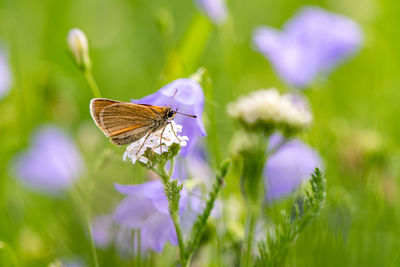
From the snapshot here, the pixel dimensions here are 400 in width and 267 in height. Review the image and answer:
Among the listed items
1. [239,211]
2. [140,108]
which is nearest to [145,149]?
[140,108]

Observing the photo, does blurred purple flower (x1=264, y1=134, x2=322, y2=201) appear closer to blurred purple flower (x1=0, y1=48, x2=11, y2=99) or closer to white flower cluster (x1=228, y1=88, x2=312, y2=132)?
white flower cluster (x1=228, y1=88, x2=312, y2=132)

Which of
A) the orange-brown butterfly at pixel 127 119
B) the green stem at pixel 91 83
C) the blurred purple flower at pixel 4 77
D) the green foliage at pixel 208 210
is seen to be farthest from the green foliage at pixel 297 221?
the blurred purple flower at pixel 4 77

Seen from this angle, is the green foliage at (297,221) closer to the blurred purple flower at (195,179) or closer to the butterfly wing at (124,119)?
the blurred purple flower at (195,179)

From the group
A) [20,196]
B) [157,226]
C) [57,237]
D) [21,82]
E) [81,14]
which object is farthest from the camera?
[81,14]

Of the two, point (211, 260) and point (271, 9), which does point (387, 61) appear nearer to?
point (271, 9)

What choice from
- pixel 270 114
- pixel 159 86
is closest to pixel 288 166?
pixel 270 114

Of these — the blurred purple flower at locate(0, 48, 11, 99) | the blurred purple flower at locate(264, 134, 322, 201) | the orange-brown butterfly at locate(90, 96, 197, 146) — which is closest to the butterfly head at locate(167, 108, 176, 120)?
the orange-brown butterfly at locate(90, 96, 197, 146)
